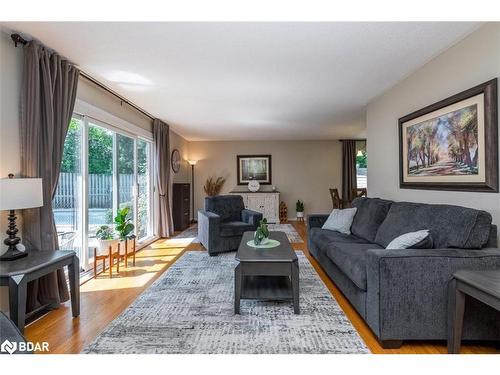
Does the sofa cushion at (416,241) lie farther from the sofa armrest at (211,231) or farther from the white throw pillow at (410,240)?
the sofa armrest at (211,231)

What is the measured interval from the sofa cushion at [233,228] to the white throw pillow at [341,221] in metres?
1.26

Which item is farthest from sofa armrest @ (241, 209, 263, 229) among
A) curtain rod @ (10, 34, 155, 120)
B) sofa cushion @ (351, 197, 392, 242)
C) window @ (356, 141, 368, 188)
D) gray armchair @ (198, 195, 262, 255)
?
window @ (356, 141, 368, 188)

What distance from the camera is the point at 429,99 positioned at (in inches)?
111

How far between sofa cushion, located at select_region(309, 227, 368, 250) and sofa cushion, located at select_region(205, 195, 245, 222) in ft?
5.03

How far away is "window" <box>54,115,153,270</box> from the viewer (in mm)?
3049

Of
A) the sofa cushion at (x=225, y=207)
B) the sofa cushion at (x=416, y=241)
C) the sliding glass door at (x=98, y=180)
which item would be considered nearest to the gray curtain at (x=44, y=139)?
the sliding glass door at (x=98, y=180)

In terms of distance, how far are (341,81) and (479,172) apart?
1771 mm

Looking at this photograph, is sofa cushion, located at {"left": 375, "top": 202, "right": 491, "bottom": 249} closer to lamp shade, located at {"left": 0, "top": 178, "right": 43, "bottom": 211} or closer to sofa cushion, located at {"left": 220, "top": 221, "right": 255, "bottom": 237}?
sofa cushion, located at {"left": 220, "top": 221, "right": 255, "bottom": 237}

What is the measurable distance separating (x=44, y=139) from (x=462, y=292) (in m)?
3.32

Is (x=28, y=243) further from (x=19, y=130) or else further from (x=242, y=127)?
(x=242, y=127)

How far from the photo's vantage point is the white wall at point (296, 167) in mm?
7785

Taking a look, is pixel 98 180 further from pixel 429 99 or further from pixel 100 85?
pixel 429 99
